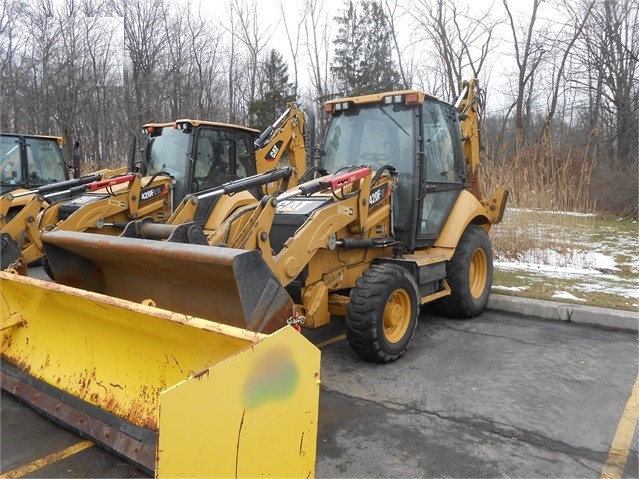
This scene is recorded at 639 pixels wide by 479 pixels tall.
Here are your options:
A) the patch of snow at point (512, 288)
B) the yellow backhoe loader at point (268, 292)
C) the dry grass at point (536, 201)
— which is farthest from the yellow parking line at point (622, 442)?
the dry grass at point (536, 201)

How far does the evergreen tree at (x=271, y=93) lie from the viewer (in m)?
30.0

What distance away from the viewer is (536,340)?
540 centimetres

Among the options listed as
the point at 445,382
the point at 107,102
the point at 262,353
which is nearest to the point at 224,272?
the point at 262,353

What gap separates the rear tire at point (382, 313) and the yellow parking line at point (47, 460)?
2.20 metres

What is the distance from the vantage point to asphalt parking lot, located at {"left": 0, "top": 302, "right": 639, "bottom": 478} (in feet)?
10.2

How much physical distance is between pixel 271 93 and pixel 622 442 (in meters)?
29.4

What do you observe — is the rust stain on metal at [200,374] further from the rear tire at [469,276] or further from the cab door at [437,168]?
the rear tire at [469,276]

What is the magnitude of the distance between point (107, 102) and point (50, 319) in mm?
22338

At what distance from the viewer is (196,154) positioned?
7.89 metres

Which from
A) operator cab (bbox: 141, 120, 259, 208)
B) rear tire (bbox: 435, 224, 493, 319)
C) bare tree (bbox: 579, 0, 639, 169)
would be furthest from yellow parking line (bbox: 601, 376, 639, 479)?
bare tree (bbox: 579, 0, 639, 169)

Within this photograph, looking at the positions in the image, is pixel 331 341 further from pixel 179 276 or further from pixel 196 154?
pixel 196 154

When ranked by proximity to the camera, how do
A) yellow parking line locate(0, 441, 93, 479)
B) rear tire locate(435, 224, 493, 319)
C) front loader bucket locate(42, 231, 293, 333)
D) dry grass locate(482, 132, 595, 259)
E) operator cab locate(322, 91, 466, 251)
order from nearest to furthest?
yellow parking line locate(0, 441, 93, 479)
front loader bucket locate(42, 231, 293, 333)
operator cab locate(322, 91, 466, 251)
rear tire locate(435, 224, 493, 319)
dry grass locate(482, 132, 595, 259)

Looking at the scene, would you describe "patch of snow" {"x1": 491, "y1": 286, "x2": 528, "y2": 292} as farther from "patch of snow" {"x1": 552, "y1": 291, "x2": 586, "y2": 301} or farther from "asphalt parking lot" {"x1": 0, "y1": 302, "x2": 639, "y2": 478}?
"asphalt parking lot" {"x1": 0, "y1": 302, "x2": 639, "y2": 478}

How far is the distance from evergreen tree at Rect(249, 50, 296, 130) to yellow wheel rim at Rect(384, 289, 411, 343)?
25739 millimetres
